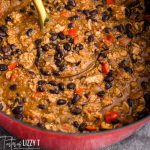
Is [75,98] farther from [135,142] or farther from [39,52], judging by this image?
[135,142]

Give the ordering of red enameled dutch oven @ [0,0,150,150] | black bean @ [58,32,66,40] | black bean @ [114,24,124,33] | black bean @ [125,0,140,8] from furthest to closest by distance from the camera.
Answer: black bean @ [125,0,140,8]
black bean @ [114,24,124,33]
black bean @ [58,32,66,40]
red enameled dutch oven @ [0,0,150,150]

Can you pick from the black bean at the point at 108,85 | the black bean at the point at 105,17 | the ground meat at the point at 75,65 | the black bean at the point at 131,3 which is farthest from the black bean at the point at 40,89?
the black bean at the point at 131,3

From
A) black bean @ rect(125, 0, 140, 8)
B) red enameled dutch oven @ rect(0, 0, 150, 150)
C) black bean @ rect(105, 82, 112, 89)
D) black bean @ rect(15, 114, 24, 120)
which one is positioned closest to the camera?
red enameled dutch oven @ rect(0, 0, 150, 150)

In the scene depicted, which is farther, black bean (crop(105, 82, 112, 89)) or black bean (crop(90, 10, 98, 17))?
black bean (crop(90, 10, 98, 17))

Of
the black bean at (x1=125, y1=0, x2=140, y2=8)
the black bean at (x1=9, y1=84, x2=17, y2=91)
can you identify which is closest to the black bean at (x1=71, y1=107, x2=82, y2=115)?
the black bean at (x1=9, y1=84, x2=17, y2=91)

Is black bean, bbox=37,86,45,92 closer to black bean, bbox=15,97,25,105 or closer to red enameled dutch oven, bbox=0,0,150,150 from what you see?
black bean, bbox=15,97,25,105

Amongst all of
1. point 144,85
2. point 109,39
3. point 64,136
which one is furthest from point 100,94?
point 64,136

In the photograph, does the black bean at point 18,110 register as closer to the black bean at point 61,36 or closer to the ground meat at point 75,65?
the ground meat at point 75,65

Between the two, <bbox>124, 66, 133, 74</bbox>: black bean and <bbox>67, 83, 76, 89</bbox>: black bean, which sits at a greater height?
<bbox>124, 66, 133, 74</bbox>: black bean
